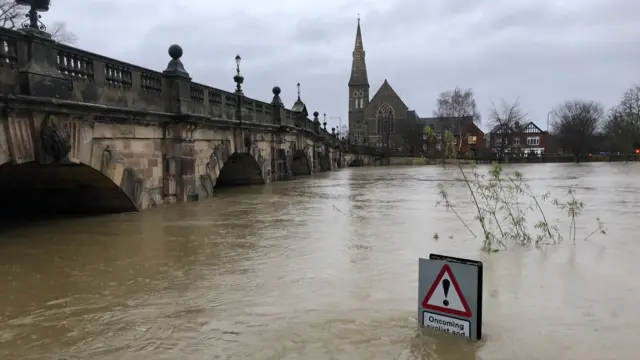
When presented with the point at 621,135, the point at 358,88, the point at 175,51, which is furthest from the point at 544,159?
the point at 175,51

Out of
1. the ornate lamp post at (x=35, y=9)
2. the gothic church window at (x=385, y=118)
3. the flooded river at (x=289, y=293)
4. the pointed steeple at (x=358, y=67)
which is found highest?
the pointed steeple at (x=358, y=67)

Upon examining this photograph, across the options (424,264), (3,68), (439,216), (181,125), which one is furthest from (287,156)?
(424,264)

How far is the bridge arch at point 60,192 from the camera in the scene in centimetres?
1095

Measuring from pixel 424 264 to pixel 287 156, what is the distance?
2225 centimetres

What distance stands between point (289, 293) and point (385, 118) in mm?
85068

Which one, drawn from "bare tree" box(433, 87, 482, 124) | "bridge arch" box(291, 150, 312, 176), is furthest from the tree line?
"bridge arch" box(291, 150, 312, 176)

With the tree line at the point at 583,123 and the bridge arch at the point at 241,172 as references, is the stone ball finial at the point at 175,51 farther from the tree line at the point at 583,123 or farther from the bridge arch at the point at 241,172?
the tree line at the point at 583,123

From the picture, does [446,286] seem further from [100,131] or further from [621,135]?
[621,135]

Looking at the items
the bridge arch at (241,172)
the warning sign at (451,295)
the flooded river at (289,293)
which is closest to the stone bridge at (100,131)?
the flooded river at (289,293)

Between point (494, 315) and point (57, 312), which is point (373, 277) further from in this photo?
point (57, 312)

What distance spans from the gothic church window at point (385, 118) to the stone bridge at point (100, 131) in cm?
7168

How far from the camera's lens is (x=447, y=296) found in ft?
13.2

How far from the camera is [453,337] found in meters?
4.13

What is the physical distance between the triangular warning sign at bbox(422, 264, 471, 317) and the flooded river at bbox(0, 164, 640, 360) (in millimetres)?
267
